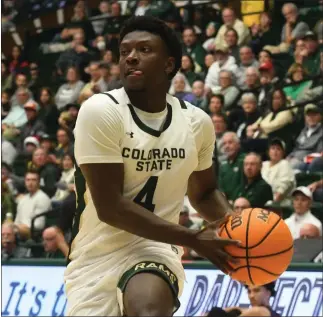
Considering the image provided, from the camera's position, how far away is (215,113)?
46.5 ft

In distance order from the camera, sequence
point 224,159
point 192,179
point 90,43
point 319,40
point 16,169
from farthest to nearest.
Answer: point 90,43, point 16,169, point 319,40, point 224,159, point 192,179

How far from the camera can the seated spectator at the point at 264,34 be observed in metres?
16.3

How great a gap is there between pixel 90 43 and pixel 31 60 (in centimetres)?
174

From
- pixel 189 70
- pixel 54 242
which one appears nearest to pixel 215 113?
pixel 189 70

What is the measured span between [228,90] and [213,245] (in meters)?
10.3

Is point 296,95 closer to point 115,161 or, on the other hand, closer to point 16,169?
point 16,169

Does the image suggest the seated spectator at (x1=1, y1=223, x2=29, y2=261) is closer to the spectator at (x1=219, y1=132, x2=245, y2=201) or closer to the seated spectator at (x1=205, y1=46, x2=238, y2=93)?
the spectator at (x1=219, y1=132, x2=245, y2=201)

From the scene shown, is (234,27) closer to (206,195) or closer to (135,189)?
(206,195)

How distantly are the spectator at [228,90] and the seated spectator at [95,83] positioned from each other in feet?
8.86

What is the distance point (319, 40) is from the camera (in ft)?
50.5

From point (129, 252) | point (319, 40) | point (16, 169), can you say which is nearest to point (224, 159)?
point (319, 40)

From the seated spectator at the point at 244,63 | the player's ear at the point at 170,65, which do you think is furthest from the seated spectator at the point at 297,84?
the player's ear at the point at 170,65

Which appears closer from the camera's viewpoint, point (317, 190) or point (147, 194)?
point (147, 194)

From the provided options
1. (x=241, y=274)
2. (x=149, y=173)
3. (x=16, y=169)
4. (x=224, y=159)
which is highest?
(x=149, y=173)
